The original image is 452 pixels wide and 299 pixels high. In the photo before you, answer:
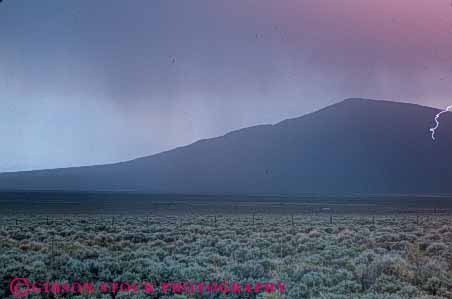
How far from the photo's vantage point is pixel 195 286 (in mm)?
13141

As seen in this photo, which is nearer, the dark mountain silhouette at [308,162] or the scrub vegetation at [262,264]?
the scrub vegetation at [262,264]

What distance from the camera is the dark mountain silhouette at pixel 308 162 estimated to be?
14162 centimetres

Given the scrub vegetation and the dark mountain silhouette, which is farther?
the dark mountain silhouette

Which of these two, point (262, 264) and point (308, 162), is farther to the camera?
point (308, 162)

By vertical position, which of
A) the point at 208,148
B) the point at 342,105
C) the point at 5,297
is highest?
the point at 342,105

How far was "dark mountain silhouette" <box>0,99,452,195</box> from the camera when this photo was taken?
465 ft

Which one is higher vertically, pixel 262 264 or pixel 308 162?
pixel 308 162

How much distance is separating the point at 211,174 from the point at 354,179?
128 feet

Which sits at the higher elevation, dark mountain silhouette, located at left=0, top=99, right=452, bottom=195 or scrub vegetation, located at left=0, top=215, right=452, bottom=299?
dark mountain silhouette, located at left=0, top=99, right=452, bottom=195

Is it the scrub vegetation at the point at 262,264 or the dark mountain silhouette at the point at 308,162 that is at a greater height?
the dark mountain silhouette at the point at 308,162

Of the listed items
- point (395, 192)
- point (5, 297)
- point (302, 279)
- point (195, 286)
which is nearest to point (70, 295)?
point (5, 297)

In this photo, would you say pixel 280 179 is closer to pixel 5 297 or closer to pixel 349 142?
pixel 349 142

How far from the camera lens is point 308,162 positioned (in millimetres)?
154250

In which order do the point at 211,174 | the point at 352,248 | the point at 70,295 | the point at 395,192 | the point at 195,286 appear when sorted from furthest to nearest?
the point at 211,174
the point at 395,192
the point at 352,248
the point at 195,286
the point at 70,295
